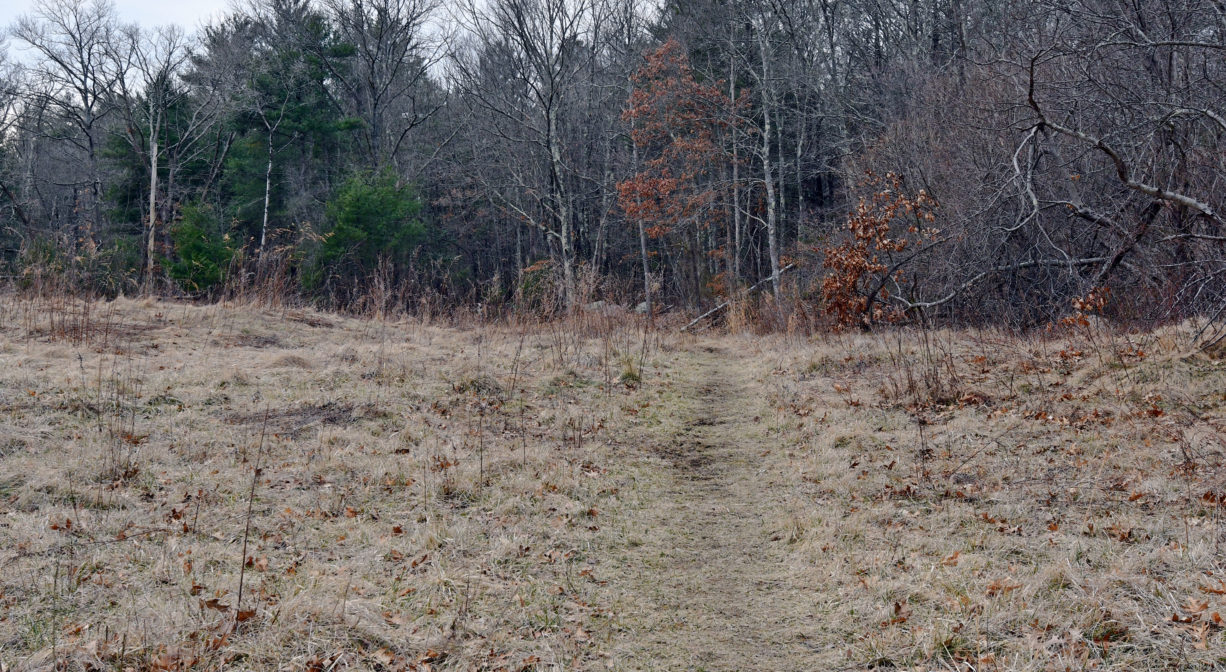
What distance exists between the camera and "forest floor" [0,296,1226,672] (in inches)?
141

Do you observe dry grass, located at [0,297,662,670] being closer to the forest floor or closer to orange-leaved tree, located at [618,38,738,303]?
the forest floor

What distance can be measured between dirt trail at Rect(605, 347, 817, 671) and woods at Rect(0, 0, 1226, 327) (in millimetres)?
5823

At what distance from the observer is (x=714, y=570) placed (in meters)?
4.68

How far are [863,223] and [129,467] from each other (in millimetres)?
10915

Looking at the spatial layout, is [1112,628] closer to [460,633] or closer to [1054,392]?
[460,633]

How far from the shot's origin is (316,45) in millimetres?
28094

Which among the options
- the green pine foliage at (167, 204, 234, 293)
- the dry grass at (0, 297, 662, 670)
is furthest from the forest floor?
the green pine foliage at (167, 204, 234, 293)

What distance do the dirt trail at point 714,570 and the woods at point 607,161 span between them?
5.82 meters

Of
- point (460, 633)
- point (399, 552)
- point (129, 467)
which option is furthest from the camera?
point (129, 467)

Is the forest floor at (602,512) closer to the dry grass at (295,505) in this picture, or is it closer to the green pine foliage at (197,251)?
the dry grass at (295,505)

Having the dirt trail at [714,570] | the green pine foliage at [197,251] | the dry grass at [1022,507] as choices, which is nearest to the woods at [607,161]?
the green pine foliage at [197,251]

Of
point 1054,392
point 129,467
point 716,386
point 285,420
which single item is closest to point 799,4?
point 716,386

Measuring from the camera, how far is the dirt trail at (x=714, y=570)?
3752 millimetres

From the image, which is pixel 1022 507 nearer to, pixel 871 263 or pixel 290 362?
pixel 290 362
